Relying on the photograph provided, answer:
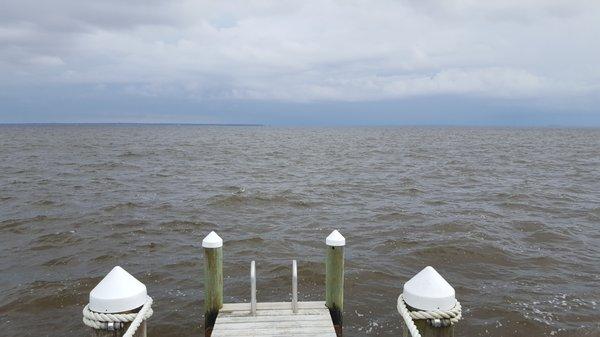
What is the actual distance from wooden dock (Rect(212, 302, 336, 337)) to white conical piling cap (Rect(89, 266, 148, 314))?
1.96 m

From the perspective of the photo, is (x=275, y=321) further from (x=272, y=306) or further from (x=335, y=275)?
(x=335, y=275)

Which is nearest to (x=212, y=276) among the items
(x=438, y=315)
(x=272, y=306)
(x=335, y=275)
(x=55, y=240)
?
(x=272, y=306)

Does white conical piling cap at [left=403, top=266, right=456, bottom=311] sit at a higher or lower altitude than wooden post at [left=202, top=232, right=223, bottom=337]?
higher

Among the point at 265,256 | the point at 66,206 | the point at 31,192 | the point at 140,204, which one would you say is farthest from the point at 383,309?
the point at 31,192

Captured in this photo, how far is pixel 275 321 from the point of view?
6.45m

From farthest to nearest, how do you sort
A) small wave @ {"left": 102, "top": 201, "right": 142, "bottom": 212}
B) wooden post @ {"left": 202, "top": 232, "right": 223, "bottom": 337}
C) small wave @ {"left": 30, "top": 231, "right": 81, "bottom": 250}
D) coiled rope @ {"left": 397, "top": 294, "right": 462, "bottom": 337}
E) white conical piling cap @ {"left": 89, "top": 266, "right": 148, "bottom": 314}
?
small wave @ {"left": 102, "top": 201, "right": 142, "bottom": 212} < small wave @ {"left": 30, "top": 231, "right": 81, "bottom": 250} < wooden post @ {"left": 202, "top": 232, "right": 223, "bottom": 337} < white conical piling cap @ {"left": 89, "top": 266, "right": 148, "bottom": 314} < coiled rope @ {"left": 397, "top": 294, "right": 462, "bottom": 337}

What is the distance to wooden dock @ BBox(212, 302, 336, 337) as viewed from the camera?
615cm

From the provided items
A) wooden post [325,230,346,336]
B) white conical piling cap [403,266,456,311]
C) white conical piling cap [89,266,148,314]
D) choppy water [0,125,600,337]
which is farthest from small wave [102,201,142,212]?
white conical piling cap [403,266,456,311]

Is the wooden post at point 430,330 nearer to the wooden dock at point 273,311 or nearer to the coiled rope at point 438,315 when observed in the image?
the coiled rope at point 438,315

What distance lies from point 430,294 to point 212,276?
11.6 feet

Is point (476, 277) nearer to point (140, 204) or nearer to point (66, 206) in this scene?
point (140, 204)

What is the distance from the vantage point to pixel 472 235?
13602 mm

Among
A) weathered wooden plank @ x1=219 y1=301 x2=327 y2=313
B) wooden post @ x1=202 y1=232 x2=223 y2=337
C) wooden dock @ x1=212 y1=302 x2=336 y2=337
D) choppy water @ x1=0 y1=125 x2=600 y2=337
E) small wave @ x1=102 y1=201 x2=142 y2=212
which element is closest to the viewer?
wooden dock @ x1=212 y1=302 x2=336 y2=337

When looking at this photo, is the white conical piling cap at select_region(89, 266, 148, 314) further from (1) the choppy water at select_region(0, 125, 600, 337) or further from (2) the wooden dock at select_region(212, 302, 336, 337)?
(1) the choppy water at select_region(0, 125, 600, 337)
